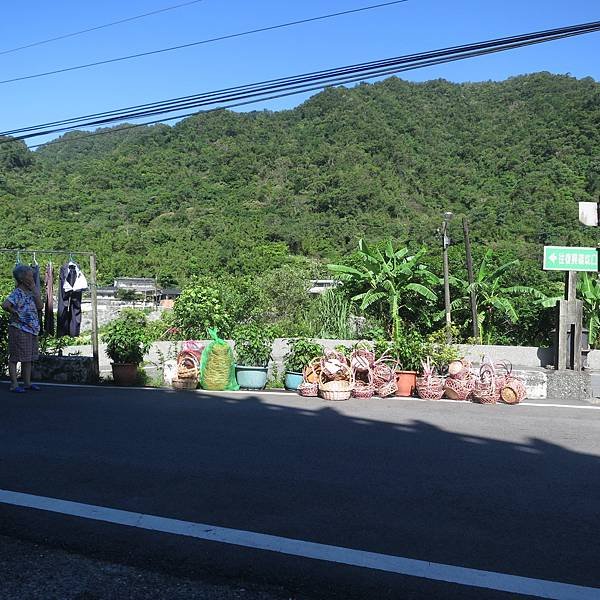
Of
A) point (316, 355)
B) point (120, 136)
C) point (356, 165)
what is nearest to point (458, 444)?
point (316, 355)

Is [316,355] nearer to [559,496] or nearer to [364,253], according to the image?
[559,496]

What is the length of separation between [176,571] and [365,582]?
1.08 meters

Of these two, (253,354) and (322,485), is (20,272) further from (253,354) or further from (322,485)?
(322,485)

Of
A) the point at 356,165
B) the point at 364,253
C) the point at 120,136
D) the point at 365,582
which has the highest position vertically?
the point at 120,136

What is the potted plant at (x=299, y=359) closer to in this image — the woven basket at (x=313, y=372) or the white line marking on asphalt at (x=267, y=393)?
the white line marking on asphalt at (x=267, y=393)

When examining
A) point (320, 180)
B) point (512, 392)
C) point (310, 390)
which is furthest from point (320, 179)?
point (512, 392)

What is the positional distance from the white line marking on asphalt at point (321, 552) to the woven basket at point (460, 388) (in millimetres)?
6818

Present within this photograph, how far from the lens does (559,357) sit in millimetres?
11945

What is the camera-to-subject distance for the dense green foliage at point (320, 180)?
58062 mm

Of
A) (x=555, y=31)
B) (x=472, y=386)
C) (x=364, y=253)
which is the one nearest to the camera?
(x=555, y=31)

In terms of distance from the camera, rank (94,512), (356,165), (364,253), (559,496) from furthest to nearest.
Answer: (356,165) < (364,253) < (559,496) < (94,512)

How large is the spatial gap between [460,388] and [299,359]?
283 centimetres

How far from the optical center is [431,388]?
11.0 metres

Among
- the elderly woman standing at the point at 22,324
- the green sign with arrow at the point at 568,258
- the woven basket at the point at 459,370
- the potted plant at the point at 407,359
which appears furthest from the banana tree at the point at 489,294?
the elderly woman standing at the point at 22,324
